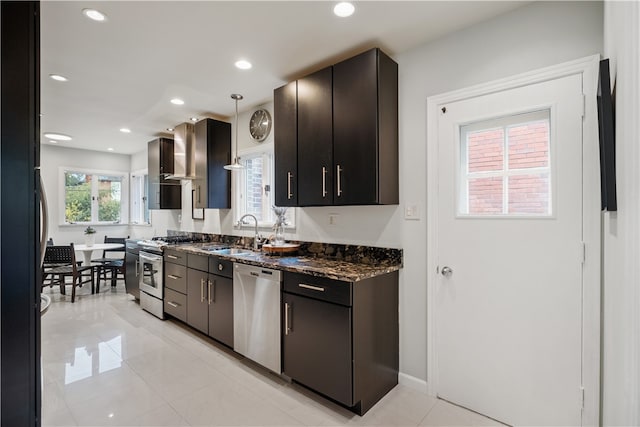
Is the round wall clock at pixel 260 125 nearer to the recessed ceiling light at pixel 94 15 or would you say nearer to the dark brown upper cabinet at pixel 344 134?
the dark brown upper cabinet at pixel 344 134

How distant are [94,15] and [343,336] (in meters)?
2.66

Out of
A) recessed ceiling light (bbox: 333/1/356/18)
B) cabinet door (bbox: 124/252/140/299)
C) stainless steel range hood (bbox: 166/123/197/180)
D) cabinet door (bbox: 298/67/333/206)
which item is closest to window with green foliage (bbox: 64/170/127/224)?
cabinet door (bbox: 124/252/140/299)

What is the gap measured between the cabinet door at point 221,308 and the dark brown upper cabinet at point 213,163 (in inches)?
47.9

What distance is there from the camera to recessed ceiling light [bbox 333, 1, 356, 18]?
6.10 ft

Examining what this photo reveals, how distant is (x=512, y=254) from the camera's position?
1909 mm

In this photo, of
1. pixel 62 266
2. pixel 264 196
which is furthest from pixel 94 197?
pixel 264 196

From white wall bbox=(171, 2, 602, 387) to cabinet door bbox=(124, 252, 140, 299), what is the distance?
10.4 feet

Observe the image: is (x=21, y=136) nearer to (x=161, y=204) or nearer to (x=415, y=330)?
(x=415, y=330)

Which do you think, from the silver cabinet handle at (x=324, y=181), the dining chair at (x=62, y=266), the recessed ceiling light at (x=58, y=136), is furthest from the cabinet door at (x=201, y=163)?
the recessed ceiling light at (x=58, y=136)

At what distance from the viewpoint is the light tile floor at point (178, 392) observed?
77.4 inches

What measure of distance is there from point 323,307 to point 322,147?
49.7 inches

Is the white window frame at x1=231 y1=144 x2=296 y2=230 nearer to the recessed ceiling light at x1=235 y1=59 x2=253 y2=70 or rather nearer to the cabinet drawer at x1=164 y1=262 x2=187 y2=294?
the cabinet drawer at x1=164 y1=262 x2=187 y2=294

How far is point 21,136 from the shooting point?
47.6 inches

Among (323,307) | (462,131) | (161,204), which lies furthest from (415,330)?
(161,204)
